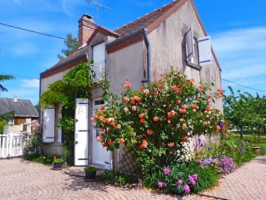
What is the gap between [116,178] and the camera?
5.59 m

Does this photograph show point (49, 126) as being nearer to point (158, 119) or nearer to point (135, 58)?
point (135, 58)

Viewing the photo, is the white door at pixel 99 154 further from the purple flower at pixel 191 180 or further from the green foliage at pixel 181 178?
the purple flower at pixel 191 180

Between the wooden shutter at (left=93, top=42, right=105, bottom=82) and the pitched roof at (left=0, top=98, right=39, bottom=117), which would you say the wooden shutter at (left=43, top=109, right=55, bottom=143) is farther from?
the pitched roof at (left=0, top=98, right=39, bottom=117)

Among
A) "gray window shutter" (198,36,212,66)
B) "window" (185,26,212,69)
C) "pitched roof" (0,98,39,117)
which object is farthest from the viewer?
"pitched roof" (0,98,39,117)

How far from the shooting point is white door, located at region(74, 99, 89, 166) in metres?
7.64

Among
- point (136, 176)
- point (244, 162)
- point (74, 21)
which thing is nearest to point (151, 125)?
point (136, 176)

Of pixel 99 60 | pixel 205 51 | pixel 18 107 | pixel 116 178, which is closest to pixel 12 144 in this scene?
pixel 99 60

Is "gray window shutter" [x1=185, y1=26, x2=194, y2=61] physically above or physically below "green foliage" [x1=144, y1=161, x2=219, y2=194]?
above

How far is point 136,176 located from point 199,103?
8.57ft

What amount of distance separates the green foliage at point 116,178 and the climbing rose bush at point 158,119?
22.3 inches

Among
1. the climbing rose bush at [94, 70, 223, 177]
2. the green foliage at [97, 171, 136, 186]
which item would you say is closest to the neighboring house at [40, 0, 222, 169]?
the green foliage at [97, 171, 136, 186]

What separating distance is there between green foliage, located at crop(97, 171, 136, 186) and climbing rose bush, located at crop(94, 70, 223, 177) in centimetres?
57

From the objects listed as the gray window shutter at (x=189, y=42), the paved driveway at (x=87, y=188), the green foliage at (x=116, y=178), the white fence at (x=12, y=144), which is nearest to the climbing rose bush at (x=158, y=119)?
the green foliage at (x=116, y=178)

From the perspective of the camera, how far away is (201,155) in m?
6.79
